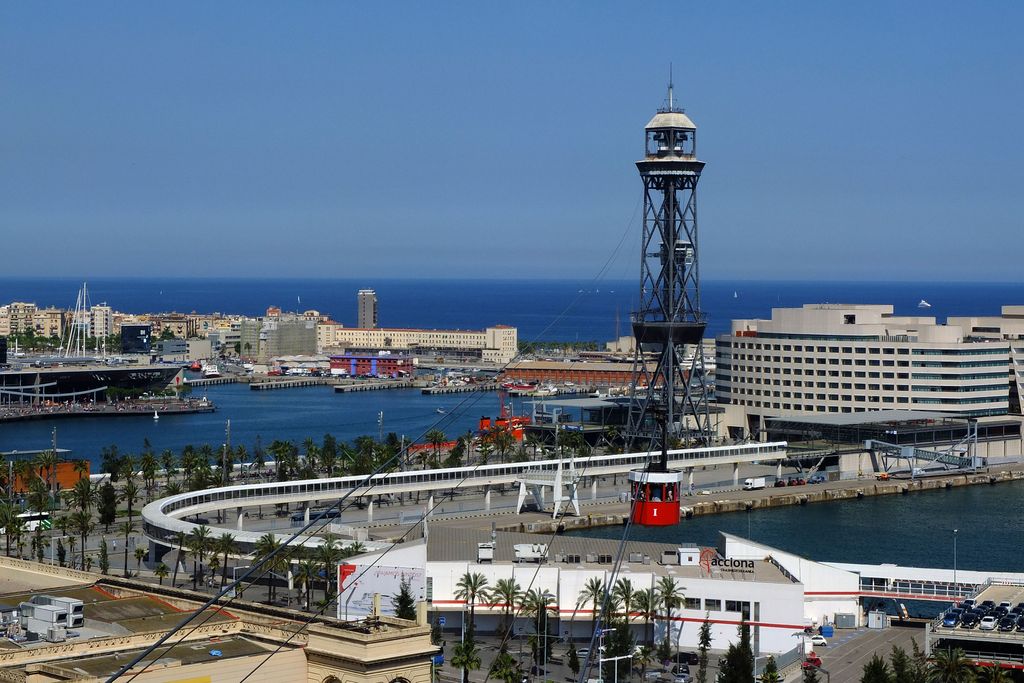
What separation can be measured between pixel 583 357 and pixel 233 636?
60828mm

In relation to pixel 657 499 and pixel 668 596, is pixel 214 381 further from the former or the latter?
pixel 668 596

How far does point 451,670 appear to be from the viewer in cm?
1603

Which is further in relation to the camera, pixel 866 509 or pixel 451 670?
pixel 866 509

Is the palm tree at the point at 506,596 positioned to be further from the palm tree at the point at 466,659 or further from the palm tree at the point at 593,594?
the palm tree at the point at 466,659

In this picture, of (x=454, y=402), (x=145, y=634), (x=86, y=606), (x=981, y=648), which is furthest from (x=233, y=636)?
(x=454, y=402)

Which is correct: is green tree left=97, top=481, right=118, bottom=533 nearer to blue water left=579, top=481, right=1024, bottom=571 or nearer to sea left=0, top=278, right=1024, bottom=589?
sea left=0, top=278, right=1024, bottom=589

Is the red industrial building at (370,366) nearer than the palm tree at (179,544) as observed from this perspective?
No

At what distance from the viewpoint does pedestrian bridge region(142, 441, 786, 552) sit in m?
22.1

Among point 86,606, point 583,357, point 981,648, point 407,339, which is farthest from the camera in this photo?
point 407,339

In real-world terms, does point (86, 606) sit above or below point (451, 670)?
above

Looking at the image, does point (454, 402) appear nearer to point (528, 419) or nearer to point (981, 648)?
point (528, 419)

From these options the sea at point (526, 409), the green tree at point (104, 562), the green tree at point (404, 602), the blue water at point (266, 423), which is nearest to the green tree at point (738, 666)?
the green tree at point (404, 602)

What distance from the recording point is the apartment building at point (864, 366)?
4072cm

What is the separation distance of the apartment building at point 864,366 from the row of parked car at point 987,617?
2422 cm
